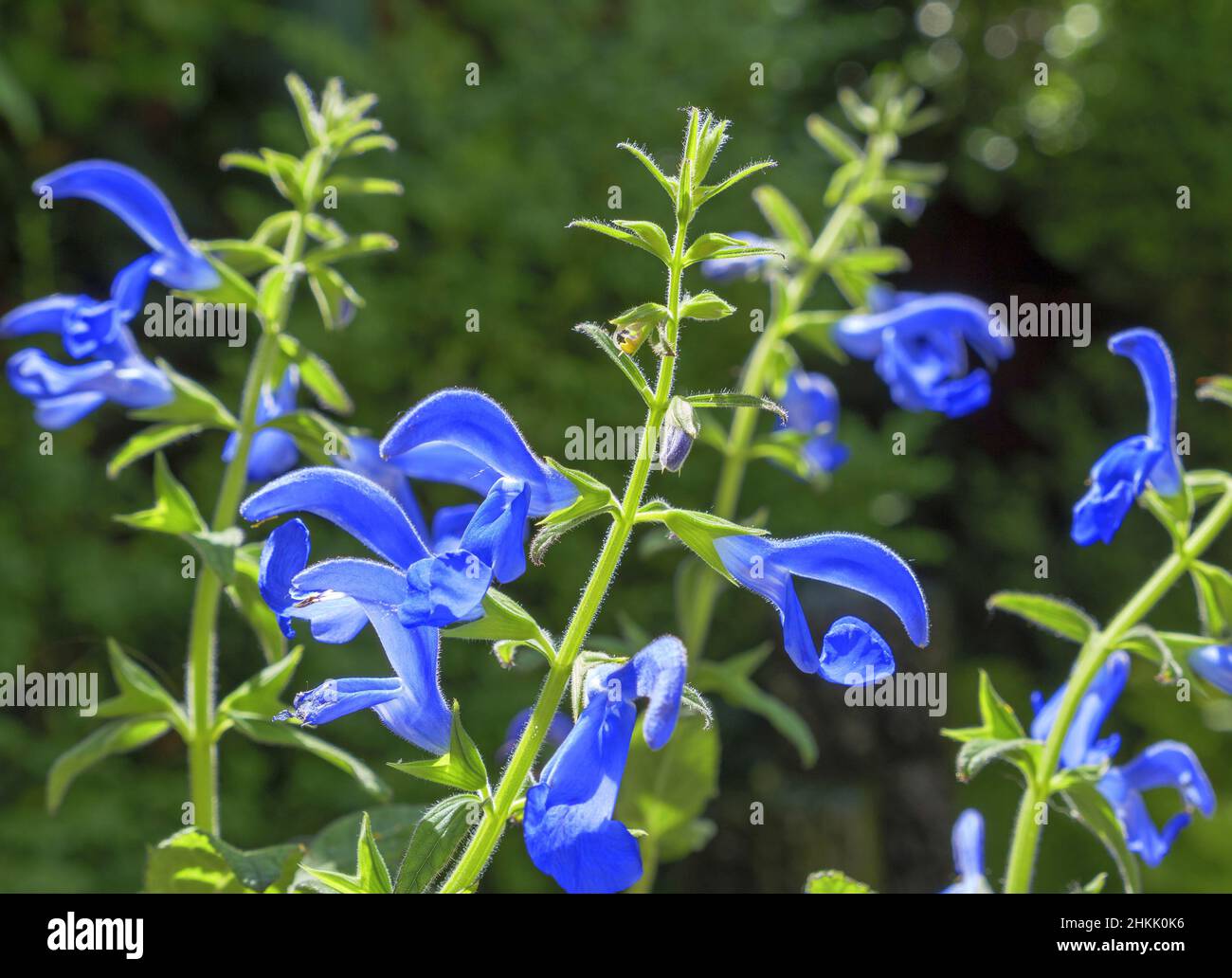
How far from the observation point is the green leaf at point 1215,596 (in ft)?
2.43

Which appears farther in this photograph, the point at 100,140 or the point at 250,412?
the point at 100,140

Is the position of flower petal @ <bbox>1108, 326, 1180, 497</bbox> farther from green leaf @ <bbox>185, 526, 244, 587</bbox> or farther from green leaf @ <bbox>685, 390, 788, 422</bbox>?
green leaf @ <bbox>185, 526, 244, 587</bbox>

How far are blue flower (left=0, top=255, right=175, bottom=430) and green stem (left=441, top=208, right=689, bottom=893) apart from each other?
0.42m

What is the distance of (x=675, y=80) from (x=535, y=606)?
1.09 m

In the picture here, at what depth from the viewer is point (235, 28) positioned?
8.62 ft

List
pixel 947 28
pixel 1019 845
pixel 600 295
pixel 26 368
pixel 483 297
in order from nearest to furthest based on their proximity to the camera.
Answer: pixel 1019 845, pixel 26 368, pixel 483 297, pixel 600 295, pixel 947 28

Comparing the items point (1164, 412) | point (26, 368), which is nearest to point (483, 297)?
point (26, 368)

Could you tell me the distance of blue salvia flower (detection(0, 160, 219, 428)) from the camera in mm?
838

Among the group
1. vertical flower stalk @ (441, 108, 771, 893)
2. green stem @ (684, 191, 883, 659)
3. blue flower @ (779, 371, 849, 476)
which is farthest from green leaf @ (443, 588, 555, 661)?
blue flower @ (779, 371, 849, 476)

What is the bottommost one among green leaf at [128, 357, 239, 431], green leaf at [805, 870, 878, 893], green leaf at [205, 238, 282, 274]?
green leaf at [805, 870, 878, 893]

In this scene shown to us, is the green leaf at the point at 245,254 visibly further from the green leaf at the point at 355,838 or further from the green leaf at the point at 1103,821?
the green leaf at the point at 1103,821

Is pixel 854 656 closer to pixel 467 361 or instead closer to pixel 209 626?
pixel 209 626

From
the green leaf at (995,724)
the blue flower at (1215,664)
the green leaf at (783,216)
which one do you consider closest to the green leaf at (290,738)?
the green leaf at (995,724)
